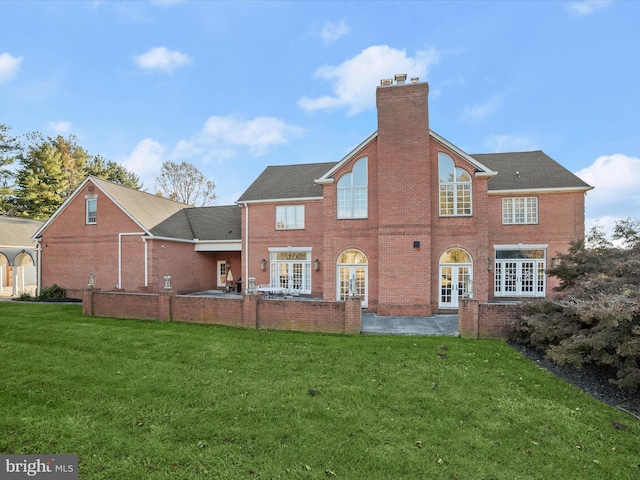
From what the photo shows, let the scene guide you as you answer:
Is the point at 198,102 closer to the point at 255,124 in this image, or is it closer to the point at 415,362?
the point at 255,124

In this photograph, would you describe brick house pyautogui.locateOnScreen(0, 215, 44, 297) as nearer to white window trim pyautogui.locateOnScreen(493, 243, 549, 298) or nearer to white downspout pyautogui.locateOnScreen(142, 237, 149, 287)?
white downspout pyautogui.locateOnScreen(142, 237, 149, 287)

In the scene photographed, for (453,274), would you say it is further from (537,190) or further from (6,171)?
(6,171)

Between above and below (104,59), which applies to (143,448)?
below

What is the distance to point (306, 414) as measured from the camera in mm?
4914

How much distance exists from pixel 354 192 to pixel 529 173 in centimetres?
1084

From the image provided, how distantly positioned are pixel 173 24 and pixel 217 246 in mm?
12115

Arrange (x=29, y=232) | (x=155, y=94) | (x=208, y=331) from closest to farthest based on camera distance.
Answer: (x=208, y=331) → (x=155, y=94) → (x=29, y=232)

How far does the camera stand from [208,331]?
33.7 feet

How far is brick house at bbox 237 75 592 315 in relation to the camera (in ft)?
42.7

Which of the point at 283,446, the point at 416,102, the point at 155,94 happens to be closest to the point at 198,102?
the point at 155,94

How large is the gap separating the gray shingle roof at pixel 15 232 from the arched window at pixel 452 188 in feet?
93.4

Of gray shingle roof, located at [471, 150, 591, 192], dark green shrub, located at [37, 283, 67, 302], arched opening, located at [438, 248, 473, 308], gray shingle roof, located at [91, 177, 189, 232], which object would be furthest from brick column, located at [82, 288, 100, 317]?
gray shingle roof, located at [471, 150, 591, 192]

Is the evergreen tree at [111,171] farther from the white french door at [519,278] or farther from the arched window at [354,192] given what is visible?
the white french door at [519,278]

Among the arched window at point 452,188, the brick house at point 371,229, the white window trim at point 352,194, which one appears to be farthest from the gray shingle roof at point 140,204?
the arched window at point 452,188
